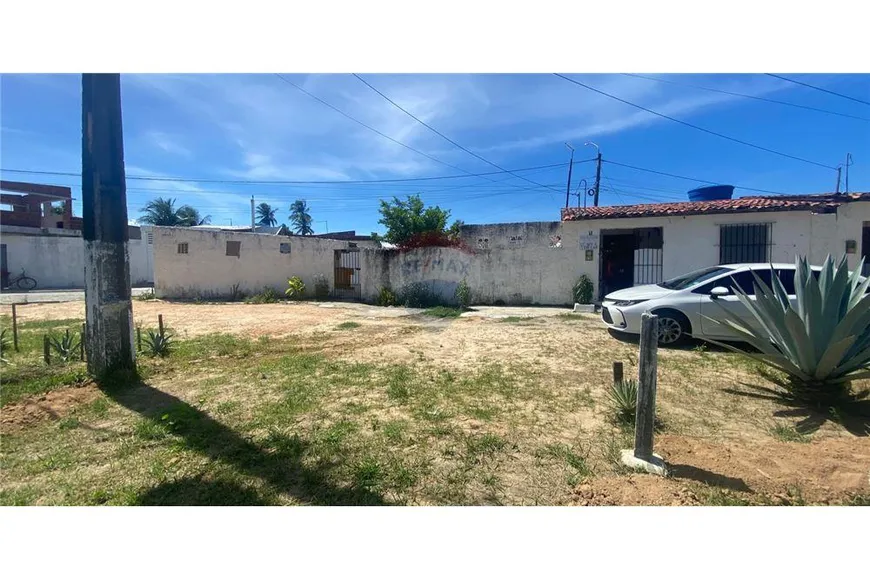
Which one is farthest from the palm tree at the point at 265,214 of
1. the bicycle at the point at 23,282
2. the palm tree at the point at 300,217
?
the bicycle at the point at 23,282

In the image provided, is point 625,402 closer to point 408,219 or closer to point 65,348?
point 65,348

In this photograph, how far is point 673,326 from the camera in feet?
21.2

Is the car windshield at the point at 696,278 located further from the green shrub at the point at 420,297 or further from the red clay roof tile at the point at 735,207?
the green shrub at the point at 420,297

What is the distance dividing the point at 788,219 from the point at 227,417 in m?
13.3

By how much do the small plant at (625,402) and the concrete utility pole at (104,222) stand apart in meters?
5.56

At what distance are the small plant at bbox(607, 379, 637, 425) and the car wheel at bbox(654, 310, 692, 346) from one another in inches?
132

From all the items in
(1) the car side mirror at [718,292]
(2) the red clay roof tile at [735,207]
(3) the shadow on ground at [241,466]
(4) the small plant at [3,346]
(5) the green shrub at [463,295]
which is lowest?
(3) the shadow on ground at [241,466]

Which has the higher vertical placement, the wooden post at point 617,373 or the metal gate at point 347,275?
the metal gate at point 347,275

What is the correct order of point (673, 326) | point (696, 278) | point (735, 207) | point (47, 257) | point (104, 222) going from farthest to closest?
point (47, 257) → point (735, 207) → point (696, 278) → point (673, 326) → point (104, 222)

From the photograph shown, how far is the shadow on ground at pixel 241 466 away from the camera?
2426 millimetres

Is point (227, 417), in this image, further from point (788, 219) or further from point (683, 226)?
point (788, 219)

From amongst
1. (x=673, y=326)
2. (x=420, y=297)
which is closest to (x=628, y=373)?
(x=673, y=326)

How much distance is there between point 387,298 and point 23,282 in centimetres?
2133

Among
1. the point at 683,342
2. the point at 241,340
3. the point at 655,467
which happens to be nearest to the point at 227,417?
the point at 655,467
